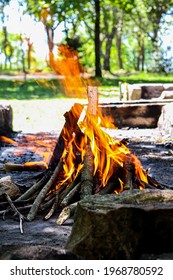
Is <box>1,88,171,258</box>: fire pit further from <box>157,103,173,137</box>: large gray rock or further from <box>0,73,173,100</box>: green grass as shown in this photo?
<box>0,73,173,100</box>: green grass

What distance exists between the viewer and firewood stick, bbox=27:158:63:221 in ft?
17.9

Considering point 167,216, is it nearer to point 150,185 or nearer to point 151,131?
point 150,185

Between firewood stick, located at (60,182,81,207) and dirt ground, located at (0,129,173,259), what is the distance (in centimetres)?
18

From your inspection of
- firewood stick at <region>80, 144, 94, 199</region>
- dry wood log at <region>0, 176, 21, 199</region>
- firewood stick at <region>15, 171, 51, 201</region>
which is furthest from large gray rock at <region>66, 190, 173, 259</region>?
dry wood log at <region>0, 176, 21, 199</region>

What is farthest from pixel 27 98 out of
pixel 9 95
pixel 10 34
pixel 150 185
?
pixel 10 34

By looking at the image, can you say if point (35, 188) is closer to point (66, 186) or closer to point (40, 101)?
point (66, 186)

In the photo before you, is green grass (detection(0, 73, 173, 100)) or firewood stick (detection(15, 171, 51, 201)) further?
green grass (detection(0, 73, 173, 100))

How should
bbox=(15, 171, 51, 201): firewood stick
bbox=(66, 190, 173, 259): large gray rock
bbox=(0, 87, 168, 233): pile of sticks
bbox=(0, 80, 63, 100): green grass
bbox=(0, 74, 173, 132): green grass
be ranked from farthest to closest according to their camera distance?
1. bbox=(0, 80, 63, 100): green grass
2. bbox=(0, 74, 173, 132): green grass
3. bbox=(15, 171, 51, 201): firewood stick
4. bbox=(0, 87, 168, 233): pile of sticks
5. bbox=(66, 190, 173, 259): large gray rock

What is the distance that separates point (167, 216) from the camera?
3928mm

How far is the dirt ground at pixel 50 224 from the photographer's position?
10.5 ft

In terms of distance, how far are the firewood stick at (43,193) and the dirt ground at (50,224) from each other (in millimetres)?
85

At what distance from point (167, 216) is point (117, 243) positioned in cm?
53

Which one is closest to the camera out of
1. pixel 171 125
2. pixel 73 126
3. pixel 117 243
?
pixel 117 243

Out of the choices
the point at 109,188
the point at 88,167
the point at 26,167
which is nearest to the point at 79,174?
the point at 88,167
